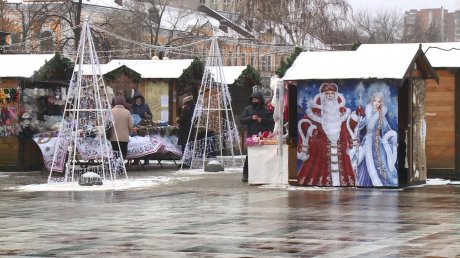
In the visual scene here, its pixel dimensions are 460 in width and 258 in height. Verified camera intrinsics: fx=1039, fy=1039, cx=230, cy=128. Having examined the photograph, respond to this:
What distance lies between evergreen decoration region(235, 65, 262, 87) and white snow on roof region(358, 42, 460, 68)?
13103 millimetres

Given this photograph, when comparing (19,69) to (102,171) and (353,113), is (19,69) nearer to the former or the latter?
(102,171)

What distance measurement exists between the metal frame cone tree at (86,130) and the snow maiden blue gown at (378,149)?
510 cm

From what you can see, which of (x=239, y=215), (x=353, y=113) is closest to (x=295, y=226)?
(x=239, y=215)

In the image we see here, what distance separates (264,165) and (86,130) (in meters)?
4.02

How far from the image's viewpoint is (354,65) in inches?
760

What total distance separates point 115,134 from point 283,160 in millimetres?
4230

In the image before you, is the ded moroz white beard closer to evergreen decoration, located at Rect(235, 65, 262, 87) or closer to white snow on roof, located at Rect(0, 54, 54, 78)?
white snow on roof, located at Rect(0, 54, 54, 78)

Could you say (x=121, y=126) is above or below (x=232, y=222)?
above

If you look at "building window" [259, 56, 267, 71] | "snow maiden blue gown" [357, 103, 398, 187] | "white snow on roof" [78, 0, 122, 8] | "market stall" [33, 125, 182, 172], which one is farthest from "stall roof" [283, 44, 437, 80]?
"white snow on roof" [78, 0, 122, 8]

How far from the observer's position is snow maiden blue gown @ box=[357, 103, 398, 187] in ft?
62.2

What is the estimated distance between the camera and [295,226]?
1298cm

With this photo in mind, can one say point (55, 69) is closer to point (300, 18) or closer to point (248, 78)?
point (248, 78)

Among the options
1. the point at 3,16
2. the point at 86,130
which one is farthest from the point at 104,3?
the point at 86,130

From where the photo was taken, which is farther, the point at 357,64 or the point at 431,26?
the point at 431,26
